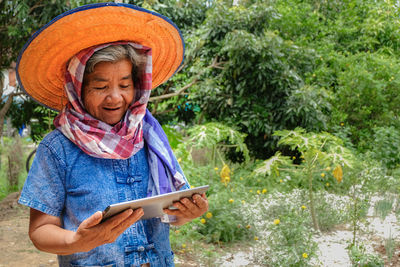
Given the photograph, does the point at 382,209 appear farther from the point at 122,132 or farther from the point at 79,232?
the point at 79,232

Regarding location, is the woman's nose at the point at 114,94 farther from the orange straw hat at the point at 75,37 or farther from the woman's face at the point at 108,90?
the orange straw hat at the point at 75,37

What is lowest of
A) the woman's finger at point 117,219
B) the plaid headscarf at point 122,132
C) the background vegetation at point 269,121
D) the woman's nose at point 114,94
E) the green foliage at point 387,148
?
the green foliage at point 387,148

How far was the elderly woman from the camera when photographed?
4.28 feet

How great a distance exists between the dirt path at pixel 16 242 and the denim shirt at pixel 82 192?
223 centimetres

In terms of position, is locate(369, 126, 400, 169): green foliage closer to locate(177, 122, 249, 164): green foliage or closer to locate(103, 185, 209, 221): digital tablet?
locate(177, 122, 249, 164): green foliage

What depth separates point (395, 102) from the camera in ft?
24.7

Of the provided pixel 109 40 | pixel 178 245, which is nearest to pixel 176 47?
pixel 109 40

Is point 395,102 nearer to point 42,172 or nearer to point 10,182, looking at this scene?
point 10,182

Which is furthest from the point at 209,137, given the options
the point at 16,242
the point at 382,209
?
the point at 16,242

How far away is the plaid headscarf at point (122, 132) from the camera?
134 centimetres

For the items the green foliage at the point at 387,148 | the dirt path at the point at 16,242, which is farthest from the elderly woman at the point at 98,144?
the green foliage at the point at 387,148

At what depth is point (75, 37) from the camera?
1.38 m

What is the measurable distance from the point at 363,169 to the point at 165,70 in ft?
12.6

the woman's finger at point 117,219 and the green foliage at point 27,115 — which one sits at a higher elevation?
the woman's finger at point 117,219
